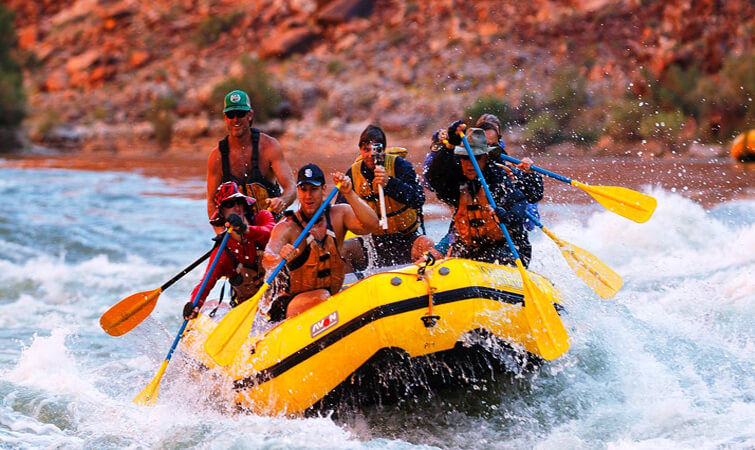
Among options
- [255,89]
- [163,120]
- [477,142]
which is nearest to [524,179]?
[477,142]

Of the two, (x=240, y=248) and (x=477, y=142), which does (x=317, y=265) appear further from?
(x=477, y=142)

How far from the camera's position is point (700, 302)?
8469 millimetres

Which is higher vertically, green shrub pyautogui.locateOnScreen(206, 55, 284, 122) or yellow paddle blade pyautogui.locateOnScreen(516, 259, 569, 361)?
green shrub pyautogui.locateOnScreen(206, 55, 284, 122)

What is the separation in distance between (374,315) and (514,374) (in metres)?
1.10

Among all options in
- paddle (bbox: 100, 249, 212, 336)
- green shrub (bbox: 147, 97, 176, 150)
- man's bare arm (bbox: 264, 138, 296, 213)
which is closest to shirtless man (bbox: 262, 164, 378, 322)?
man's bare arm (bbox: 264, 138, 296, 213)

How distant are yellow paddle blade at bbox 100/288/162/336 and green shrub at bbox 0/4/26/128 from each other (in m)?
24.5

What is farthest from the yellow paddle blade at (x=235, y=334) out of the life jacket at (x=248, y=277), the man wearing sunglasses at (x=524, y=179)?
the man wearing sunglasses at (x=524, y=179)

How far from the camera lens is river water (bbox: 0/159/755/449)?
577cm

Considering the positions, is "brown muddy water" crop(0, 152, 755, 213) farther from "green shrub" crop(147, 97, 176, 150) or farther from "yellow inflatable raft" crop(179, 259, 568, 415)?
"yellow inflatable raft" crop(179, 259, 568, 415)

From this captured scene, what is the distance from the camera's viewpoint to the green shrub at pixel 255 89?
26.8m

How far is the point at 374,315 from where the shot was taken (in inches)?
218

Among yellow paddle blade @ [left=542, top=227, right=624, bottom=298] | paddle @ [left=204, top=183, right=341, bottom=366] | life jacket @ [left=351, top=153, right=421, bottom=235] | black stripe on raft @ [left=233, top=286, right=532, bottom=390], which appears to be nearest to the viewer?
black stripe on raft @ [left=233, top=286, right=532, bottom=390]

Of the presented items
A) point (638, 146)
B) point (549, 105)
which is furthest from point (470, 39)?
point (638, 146)

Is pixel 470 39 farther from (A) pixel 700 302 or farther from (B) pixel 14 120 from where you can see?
(A) pixel 700 302
